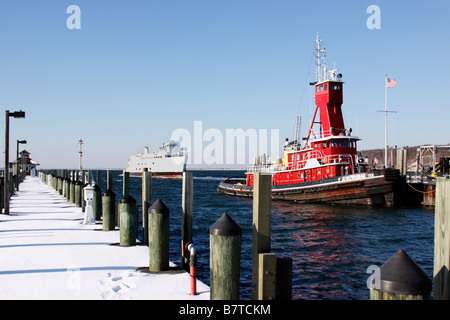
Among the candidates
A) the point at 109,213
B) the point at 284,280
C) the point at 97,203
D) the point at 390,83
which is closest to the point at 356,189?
the point at 390,83

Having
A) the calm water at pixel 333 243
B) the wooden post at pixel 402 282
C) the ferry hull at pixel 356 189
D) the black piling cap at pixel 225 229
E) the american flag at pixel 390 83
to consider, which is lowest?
the calm water at pixel 333 243

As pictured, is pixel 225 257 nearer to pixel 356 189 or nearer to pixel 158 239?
pixel 158 239

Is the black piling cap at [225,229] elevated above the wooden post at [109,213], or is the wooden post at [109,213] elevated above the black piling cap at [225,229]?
the black piling cap at [225,229]

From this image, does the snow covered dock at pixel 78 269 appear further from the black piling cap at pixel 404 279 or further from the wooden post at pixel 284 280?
the black piling cap at pixel 404 279

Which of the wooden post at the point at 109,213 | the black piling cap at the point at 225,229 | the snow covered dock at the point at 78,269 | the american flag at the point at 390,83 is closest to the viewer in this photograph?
the black piling cap at the point at 225,229

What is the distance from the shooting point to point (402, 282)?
2.91m

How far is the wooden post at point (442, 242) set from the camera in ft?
10.3

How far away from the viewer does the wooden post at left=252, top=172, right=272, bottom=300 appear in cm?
417

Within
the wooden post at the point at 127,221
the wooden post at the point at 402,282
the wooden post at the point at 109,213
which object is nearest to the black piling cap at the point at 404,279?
the wooden post at the point at 402,282

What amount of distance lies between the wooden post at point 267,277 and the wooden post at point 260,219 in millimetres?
94

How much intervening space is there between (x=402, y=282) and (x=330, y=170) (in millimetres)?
26825
